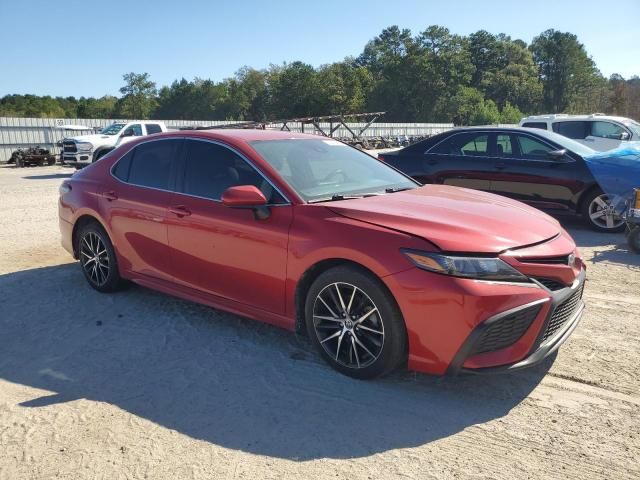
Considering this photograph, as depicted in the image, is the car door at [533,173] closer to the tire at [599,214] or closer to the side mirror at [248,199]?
the tire at [599,214]

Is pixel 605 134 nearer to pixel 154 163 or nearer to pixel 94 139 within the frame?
pixel 154 163

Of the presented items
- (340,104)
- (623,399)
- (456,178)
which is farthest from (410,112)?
(623,399)

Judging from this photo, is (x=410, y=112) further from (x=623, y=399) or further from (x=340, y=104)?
(x=623, y=399)

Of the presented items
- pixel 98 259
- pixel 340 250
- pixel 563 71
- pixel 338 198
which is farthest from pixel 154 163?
pixel 563 71

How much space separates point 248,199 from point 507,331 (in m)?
1.90

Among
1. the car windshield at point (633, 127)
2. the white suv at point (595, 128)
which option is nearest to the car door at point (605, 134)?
the white suv at point (595, 128)

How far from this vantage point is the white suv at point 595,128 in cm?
1297

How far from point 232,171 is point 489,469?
2802 millimetres

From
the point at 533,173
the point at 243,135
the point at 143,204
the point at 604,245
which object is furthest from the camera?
the point at 533,173

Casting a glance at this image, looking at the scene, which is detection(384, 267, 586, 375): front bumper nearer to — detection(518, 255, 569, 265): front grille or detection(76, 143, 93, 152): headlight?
detection(518, 255, 569, 265): front grille

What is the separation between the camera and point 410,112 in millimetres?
99062

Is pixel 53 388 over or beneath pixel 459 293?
beneath

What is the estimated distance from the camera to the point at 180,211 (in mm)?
4441

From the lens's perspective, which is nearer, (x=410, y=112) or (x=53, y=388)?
(x=53, y=388)
